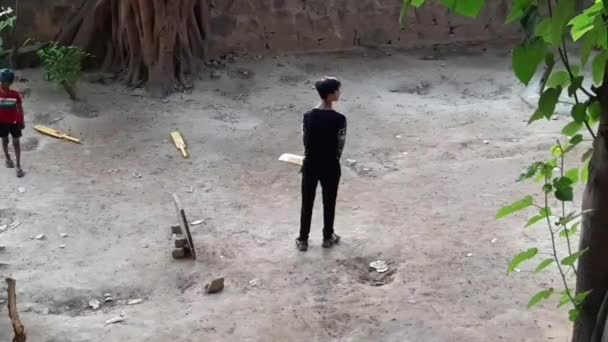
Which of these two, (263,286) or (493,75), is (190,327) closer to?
(263,286)

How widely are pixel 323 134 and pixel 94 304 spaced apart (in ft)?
6.07

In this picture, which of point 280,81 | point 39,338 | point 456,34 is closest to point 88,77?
point 280,81

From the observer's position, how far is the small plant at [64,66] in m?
8.83

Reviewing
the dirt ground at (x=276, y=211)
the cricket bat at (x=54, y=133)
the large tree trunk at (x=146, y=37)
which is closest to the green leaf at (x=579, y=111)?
the dirt ground at (x=276, y=211)

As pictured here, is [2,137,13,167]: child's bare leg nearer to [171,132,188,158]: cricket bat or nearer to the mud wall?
[171,132,188,158]: cricket bat

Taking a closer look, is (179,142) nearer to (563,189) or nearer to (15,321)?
(15,321)

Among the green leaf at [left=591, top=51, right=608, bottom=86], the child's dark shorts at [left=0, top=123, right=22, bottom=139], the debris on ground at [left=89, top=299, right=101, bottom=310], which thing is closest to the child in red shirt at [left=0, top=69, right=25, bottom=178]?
the child's dark shorts at [left=0, top=123, right=22, bottom=139]

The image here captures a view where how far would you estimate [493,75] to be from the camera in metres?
9.81

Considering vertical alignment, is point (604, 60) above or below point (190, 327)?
above

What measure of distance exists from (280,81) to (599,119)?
7.67 meters

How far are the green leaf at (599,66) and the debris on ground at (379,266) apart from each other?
3.69m

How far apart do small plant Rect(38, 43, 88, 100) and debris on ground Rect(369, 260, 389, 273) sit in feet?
15.2

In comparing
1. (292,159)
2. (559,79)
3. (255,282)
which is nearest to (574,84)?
(559,79)

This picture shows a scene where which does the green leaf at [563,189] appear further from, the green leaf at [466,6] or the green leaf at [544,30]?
the green leaf at [466,6]
